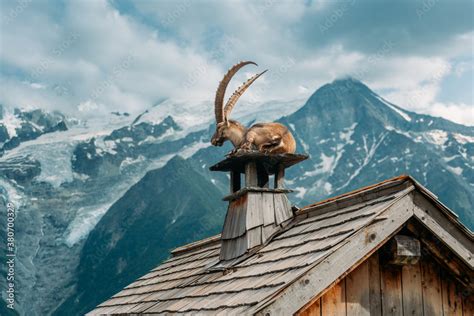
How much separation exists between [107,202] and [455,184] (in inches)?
3260

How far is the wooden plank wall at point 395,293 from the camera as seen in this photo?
7.51 metres

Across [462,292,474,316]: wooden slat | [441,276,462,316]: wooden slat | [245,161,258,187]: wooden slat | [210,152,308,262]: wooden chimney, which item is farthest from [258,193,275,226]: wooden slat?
[462,292,474,316]: wooden slat

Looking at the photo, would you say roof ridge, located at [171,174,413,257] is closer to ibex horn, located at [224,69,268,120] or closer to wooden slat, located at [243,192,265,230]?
wooden slat, located at [243,192,265,230]

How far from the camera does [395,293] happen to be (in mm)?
7895

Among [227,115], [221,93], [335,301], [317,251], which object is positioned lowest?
[335,301]

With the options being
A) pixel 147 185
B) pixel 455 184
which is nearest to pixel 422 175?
pixel 455 184

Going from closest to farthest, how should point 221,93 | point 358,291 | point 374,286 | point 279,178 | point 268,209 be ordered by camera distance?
1. point 358,291
2. point 374,286
3. point 268,209
4. point 279,178
5. point 221,93

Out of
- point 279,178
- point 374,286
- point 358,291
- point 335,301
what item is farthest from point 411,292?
point 279,178

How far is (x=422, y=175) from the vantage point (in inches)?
7746

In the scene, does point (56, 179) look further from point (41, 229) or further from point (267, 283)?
point (267, 283)

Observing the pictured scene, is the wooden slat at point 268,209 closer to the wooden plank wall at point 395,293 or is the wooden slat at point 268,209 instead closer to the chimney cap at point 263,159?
the chimney cap at point 263,159

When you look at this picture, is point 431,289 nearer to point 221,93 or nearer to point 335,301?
point 335,301

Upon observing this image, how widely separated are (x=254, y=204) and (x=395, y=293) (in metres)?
3.07

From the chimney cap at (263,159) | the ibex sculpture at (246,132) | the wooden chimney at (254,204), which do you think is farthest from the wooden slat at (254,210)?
the ibex sculpture at (246,132)
